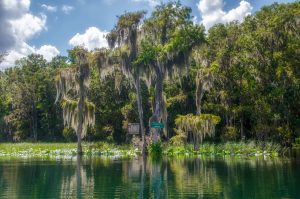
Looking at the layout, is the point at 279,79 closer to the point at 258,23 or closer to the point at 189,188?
the point at 258,23

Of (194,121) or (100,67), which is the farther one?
(100,67)

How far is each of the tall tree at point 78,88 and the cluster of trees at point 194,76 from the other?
0.28ft

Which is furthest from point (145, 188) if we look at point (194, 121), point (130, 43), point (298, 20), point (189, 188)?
point (298, 20)

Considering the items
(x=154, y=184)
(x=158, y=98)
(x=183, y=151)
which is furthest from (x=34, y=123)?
(x=154, y=184)

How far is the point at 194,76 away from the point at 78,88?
14.2 m

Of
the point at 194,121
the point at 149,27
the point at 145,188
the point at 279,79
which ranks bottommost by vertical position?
the point at 145,188

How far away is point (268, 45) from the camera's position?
4153 cm

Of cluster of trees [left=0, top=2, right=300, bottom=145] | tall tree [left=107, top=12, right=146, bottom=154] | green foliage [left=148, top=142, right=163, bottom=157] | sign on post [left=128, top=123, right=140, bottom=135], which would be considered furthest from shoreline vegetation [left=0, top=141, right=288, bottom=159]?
tall tree [left=107, top=12, right=146, bottom=154]

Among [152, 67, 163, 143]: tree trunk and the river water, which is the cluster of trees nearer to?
[152, 67, 163, 143]: tree trunk

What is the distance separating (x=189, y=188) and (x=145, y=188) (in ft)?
4.93

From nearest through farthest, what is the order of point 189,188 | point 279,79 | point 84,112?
point 189,188 → point 84,112 → point 279,79

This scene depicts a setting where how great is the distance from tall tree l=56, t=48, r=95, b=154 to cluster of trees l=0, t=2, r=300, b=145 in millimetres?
85

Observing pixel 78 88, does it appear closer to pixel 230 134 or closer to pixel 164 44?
pixel 164 44

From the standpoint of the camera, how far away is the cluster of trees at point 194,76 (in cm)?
3419
